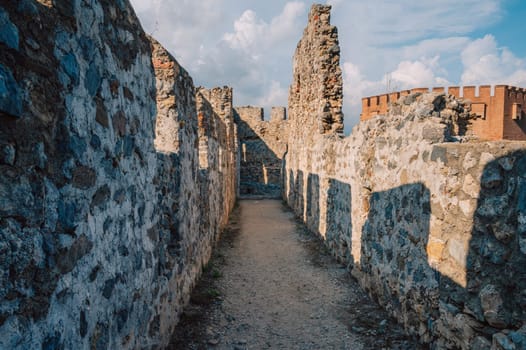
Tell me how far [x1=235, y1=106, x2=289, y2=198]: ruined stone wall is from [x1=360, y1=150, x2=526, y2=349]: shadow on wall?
16551 millimetres

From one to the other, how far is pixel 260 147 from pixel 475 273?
19324 mm

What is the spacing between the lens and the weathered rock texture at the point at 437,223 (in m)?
2.23

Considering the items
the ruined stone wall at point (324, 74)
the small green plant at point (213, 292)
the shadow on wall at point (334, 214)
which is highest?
the ruined stone wall at point (324, 74)

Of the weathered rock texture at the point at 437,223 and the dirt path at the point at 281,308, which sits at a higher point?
the weathered rock texture at the point at 437,223

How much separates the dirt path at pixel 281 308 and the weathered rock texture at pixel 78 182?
0.81 meters

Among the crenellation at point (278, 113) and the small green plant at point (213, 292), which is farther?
the crenellation at point (278, 113)

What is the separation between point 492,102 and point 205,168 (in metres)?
21.8

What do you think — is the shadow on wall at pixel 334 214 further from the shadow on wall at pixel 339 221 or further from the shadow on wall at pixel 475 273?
the shadow on wall at pixel 475 273

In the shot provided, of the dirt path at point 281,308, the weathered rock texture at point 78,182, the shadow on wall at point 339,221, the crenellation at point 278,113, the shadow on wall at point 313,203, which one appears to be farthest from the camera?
the crenellation at point 278,113

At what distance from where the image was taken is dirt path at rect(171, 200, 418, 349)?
11.2ft

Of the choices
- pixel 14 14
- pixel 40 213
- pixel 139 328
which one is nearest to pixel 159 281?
pixel 139 328

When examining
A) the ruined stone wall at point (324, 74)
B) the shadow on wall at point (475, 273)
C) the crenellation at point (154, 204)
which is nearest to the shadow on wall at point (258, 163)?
the ruined stone wall at point (324, 74)

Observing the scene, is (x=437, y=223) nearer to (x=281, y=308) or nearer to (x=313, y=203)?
(x=281, y=308)

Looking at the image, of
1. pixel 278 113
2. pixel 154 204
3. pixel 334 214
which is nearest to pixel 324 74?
pixel 334 214
